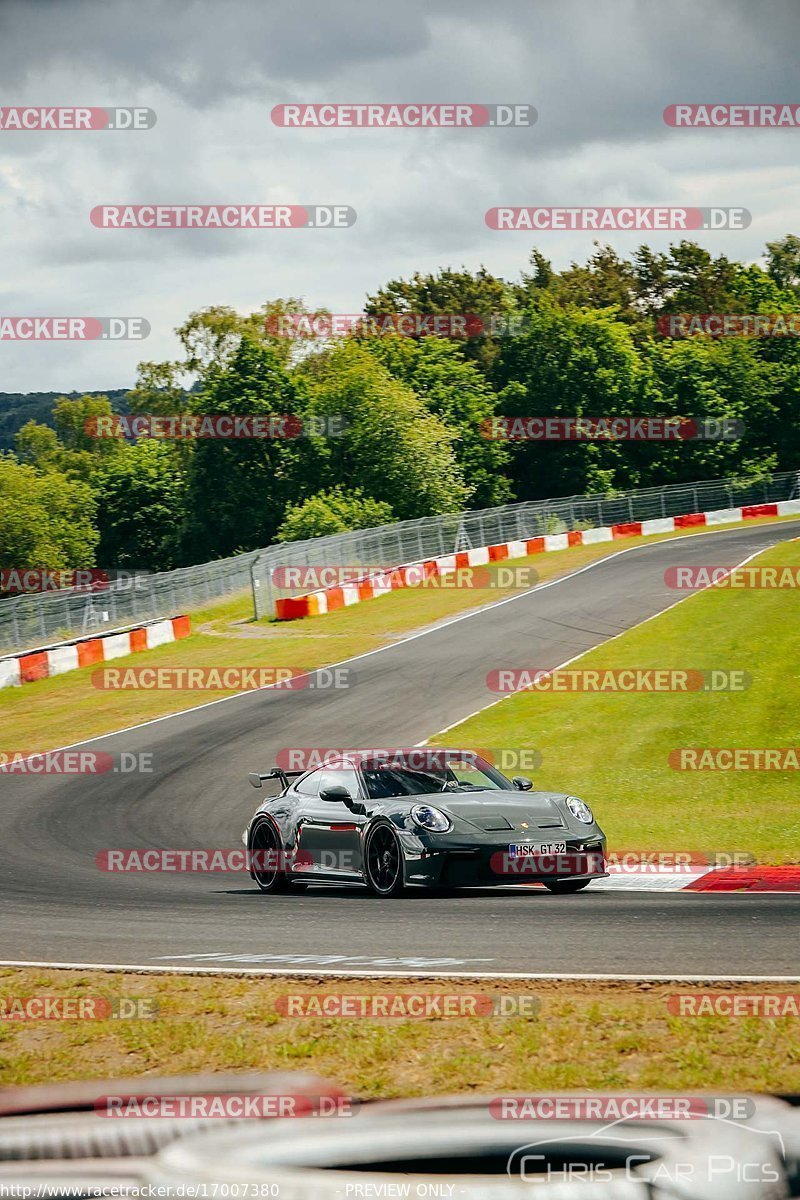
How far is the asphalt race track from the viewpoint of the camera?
28.7 ft

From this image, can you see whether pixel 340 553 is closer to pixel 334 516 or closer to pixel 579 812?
pixel 334 516

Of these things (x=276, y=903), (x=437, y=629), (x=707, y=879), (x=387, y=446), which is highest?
(x=387, y=446)

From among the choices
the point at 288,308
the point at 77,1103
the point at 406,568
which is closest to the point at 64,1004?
the point at 77,1103

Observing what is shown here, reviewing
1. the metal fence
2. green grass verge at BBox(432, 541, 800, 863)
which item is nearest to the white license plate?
green grass verge at BBox(432, 541, 800, 863)

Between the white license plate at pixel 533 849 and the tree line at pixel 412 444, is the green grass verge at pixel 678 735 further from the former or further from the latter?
the tree line at pixel 412 444

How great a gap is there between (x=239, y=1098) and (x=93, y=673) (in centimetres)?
3036

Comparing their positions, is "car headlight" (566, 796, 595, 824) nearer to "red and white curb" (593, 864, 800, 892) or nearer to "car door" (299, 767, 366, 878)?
"red and white curb" (593, 864, 800, 892)

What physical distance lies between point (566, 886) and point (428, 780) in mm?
1621

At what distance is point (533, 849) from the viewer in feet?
39.4

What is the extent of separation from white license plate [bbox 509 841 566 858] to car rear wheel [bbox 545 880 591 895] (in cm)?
59

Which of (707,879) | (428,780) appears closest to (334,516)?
(428,780)

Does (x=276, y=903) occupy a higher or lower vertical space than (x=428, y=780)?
lower

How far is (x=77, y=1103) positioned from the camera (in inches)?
215

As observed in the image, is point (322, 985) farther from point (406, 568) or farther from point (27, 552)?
point (27, 552)
